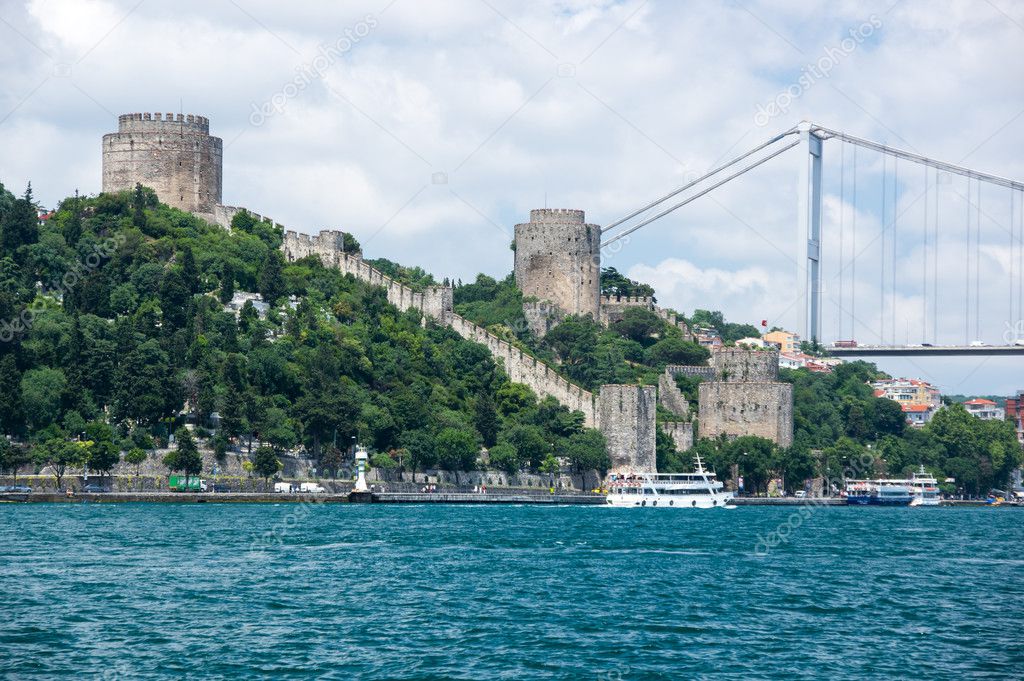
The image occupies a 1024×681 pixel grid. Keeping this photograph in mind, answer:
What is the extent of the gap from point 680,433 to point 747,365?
6.62 metres

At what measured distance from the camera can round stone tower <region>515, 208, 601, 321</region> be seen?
83.8 m

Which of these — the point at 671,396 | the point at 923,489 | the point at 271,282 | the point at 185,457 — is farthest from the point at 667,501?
the point at 185,457

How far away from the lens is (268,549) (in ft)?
125

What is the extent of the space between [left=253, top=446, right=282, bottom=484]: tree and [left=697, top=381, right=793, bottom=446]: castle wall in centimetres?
2522

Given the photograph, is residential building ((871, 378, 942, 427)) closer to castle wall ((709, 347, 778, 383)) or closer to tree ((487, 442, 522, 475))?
castle wall ((709, 347, 778, 383))

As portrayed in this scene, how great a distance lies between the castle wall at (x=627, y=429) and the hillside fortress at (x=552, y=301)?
41mm

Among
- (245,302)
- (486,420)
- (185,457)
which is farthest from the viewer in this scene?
(486,420)

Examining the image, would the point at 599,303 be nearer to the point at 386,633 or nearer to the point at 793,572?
the point at 793,572

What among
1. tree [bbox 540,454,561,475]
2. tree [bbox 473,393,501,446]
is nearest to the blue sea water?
tree [bbox 473,393,501,446]

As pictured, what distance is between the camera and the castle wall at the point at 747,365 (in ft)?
259

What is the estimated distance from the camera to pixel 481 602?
97.3 ft

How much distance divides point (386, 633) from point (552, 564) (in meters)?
11.1

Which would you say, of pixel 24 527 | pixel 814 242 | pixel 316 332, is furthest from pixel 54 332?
pixel 814 242

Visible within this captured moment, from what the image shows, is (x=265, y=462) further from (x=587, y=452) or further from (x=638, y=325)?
(x=638, y=325)
